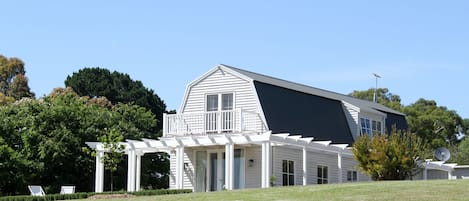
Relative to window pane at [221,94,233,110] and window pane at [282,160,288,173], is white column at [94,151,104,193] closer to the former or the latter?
window pane at [221,94,233,110]

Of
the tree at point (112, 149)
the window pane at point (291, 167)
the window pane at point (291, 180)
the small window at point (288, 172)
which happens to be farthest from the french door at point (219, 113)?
the tree at point (112, 149)

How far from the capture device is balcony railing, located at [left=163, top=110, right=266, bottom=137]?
31922 mm

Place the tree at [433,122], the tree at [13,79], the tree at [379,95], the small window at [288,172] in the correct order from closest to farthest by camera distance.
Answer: the small window at [288,172]
the tree at [433,122]
the tree at [13,79]
the tree at [379,95]

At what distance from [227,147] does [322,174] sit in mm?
6612

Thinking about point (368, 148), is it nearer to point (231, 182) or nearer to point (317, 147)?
point (317, 147)

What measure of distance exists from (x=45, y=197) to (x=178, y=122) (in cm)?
770

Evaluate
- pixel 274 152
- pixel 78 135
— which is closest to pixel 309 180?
pixel 274 152

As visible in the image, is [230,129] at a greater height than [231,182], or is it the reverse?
[230,129]

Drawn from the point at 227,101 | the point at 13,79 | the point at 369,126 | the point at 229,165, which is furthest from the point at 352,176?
the point at 13,79

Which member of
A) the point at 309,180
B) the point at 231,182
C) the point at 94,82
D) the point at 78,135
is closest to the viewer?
the point at 231,182

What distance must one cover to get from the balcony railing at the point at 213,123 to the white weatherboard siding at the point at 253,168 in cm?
107

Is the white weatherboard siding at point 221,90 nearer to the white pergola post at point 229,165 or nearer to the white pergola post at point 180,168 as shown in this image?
the white pergola post at point 180,168

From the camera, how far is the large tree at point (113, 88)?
58.5 meters

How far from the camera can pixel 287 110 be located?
3409cm
